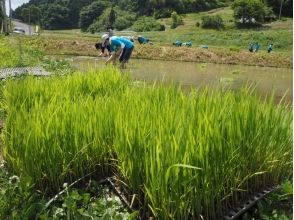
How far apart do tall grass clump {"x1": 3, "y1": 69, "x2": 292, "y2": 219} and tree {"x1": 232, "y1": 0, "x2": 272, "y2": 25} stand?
62656 millimetres

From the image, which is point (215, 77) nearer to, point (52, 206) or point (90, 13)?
point (52, 206)

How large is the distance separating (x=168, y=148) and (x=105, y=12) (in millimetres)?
97723

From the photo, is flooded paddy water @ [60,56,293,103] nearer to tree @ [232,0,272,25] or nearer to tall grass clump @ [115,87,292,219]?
tall grass clump @ [115,87,292,219]

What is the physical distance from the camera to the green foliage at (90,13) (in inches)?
3775

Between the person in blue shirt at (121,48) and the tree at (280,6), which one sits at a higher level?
the tree at (280,6)

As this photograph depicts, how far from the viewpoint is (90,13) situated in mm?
98625

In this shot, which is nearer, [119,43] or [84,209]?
[84,209]

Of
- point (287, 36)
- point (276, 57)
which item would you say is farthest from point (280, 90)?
point (287, 36)

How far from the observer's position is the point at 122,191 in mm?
2777

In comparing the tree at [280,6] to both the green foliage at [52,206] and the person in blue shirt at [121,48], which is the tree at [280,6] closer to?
the person in blue shirt at [121,48]

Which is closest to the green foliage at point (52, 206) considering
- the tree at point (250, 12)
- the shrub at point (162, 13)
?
the tree at point (250, 12)

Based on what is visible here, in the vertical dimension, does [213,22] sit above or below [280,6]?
below

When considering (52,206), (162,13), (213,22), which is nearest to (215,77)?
(52,206)

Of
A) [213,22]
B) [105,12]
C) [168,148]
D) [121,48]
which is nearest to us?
[168,148]
